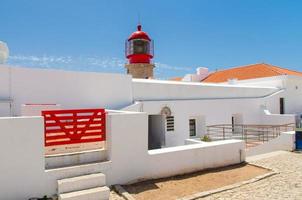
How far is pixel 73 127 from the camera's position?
780cm

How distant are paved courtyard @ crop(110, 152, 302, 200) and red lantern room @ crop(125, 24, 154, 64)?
18.1 m

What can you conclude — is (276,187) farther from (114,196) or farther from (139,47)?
(139,47)

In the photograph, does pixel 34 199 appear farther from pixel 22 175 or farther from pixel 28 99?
pixel 28 99

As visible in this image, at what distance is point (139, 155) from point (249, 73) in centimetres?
2380

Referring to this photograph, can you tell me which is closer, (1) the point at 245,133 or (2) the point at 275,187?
(2) the point at 275,187

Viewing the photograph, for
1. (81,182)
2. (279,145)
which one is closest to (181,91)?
(279,145)

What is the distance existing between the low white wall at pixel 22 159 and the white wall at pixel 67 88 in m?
4.73

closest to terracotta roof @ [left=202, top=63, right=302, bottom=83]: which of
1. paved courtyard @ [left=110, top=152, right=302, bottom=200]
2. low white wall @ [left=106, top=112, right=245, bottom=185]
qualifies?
paved courtyard @ [left=110, top=152, right=302, bottom=200]

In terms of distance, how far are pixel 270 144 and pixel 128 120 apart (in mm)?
9780

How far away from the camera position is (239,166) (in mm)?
9938

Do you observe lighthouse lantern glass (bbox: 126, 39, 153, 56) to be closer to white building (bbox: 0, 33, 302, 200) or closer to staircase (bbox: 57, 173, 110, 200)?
white building (bbox: 0, 33, 302, 200)

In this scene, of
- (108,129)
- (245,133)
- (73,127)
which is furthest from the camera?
(245,133)

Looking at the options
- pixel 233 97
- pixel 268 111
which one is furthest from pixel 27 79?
pixel 268 111

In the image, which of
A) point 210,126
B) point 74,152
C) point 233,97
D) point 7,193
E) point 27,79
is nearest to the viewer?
point 7,193
